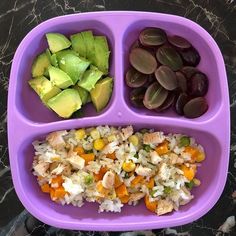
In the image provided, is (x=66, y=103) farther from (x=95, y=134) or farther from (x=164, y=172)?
(x=164, y=172)

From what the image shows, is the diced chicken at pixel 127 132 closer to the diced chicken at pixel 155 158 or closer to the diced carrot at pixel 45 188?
the diced chicken at pixel 155 158

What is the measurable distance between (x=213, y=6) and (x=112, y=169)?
26.4 inches

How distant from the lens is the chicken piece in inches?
63.0

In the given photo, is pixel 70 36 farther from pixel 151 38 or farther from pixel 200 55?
pixel 200 55

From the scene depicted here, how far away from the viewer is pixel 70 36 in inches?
64.3

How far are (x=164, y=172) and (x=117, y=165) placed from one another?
15 cm

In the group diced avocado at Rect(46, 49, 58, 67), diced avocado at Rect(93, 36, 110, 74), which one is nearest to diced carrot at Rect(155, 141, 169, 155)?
diced avocado at Rect(93, 36, 110, 74)

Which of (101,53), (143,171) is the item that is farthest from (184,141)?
(101,53)

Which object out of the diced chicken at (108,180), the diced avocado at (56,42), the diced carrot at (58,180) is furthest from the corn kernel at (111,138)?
the diced avocado at (56,42)

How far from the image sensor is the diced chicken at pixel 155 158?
5.26 ft

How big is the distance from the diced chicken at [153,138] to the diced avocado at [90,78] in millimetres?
241

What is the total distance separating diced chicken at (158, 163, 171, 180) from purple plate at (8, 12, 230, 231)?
0.40ft

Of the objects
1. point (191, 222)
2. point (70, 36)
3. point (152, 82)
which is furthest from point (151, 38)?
point (191, 222)

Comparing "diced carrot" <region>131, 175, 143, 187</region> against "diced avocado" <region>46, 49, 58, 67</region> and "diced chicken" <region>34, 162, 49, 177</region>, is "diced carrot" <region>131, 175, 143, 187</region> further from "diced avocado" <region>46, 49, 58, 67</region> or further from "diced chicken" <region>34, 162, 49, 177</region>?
"diced avocado" <region>46, 49, 58, 67</region>
